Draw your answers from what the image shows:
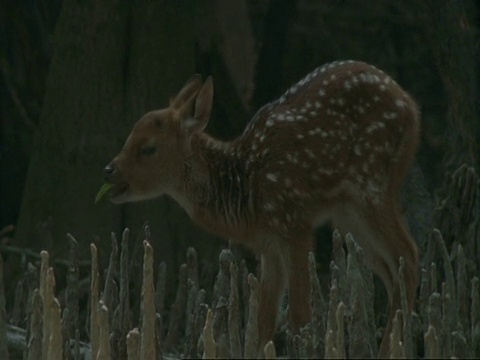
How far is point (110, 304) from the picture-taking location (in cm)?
529

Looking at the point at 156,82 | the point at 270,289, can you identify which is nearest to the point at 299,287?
the point at 270,289

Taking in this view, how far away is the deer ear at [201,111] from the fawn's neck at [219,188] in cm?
7

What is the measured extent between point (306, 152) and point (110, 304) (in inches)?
36.4

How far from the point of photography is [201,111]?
227 inches

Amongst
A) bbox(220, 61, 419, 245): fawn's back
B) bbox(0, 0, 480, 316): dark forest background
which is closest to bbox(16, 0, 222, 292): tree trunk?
bbox(0, 0, 480, 316): dark forest background

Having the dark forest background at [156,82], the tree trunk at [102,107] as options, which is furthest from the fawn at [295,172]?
the tree trunk at [102,107]

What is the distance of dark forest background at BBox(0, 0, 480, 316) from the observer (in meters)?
7.03

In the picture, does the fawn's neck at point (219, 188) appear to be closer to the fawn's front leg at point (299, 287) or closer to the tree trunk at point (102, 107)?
the fawn's front leg at point (299, 287)

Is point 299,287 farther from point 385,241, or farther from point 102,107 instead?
point 102,107

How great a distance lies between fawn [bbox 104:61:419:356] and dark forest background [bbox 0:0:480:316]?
1.05m

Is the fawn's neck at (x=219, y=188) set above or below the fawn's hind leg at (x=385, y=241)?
above

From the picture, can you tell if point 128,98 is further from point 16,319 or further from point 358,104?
point 358,104

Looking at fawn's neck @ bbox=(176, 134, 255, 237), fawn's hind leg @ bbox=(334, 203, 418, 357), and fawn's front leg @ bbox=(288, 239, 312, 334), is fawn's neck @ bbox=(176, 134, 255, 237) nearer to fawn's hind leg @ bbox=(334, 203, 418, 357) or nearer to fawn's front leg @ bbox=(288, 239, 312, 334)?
fawn's front leg @ bbox=(288, 239, 312, 334)

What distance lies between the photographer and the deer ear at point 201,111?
18.7 ft
